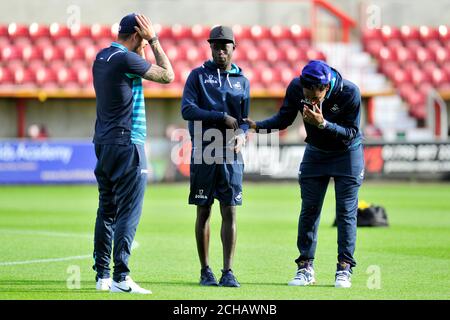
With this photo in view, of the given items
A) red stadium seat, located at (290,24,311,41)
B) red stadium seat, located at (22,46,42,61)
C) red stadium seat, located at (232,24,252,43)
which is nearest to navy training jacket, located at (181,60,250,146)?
red stadium seat, located at (22,46,42,61)

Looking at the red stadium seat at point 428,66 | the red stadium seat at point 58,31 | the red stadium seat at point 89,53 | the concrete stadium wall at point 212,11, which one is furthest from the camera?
the red stadium seat at point 428,66

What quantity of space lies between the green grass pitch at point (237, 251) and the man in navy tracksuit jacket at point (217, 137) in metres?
0.70

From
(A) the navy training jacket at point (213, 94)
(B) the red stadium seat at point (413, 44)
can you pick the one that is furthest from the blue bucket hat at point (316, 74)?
(B) the red stadium seat at point (413, 44)

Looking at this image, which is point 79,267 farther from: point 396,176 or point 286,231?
point 396,176

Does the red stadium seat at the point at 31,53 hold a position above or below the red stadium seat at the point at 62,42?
below

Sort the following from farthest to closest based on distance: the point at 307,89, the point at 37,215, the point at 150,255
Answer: the point at 37,215 < the point at 150,255 < the point at 307,89

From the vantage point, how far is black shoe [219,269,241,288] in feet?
29.4

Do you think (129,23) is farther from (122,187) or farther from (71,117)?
(71,117)

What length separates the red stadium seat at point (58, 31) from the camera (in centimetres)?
3116

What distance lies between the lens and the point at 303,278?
9.14m

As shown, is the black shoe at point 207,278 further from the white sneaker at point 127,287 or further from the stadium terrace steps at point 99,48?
the stadium terrace steps at point 99,48
